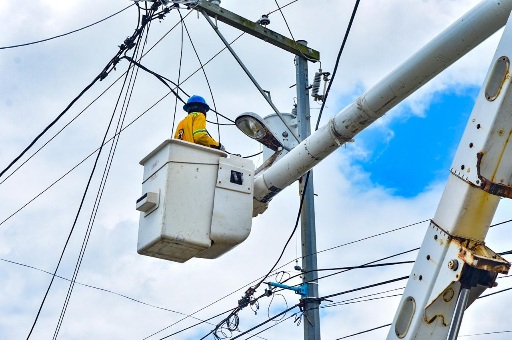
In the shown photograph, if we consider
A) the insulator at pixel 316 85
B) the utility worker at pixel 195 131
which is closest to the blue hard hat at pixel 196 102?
the utility worker at pixel 195 131

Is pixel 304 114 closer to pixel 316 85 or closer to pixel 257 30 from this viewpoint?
pixel 316 85

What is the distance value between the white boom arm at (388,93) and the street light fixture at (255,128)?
101 cm

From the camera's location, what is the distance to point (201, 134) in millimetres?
7207

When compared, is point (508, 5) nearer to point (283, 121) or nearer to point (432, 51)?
point (432, 51)

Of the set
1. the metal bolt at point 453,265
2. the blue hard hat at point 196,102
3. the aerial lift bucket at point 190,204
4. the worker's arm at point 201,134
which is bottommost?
the metal bolt at point 453,265

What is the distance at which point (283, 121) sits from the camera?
361 inches

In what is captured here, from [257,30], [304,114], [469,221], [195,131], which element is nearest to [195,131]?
[195,131]

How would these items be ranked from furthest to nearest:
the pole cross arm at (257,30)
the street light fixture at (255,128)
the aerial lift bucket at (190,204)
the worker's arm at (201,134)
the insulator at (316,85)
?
the insulator at (316,85), the pole cross arm at (257,30), the street light fixture at (255,128), the worker's arm at (201,134), the aerial lift bucket at (190,204)

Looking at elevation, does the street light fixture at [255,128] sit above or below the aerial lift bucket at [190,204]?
above

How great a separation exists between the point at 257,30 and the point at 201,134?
2861 mm

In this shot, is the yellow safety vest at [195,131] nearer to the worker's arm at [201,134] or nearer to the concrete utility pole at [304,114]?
the worker's arm at [201,134]

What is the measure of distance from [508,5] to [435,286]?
68.7 inches

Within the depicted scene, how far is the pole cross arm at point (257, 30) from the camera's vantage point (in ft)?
30.3

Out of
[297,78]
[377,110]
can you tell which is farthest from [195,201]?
[297,78]
